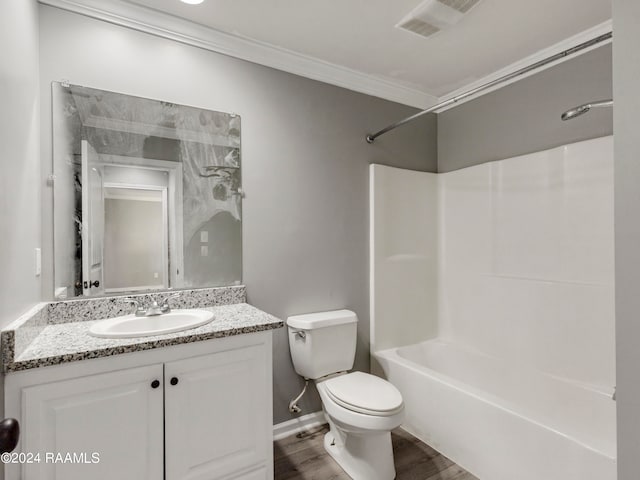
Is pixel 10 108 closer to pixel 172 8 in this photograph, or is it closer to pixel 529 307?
pixel 172 8

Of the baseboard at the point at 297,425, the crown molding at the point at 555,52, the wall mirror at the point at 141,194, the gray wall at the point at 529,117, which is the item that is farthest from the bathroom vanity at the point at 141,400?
the crown molding at the point at 555,52

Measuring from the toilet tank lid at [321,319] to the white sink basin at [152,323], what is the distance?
620 mm

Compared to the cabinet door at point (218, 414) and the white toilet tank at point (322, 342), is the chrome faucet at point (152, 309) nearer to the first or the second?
the cabinet door at point (218, 414)

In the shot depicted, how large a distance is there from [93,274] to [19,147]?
0.67 metres

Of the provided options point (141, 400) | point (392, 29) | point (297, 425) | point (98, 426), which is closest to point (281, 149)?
point (392, 29)

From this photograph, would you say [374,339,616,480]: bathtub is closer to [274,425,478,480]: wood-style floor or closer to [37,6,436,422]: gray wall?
[274,425,478,480]: wood-style floor

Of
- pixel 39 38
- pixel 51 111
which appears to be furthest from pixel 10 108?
pixel 39 38

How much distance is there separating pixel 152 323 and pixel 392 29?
2061 millimetres

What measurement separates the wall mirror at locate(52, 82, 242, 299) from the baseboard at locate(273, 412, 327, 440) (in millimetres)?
1014

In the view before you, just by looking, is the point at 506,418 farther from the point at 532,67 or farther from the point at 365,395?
the point at 532,67

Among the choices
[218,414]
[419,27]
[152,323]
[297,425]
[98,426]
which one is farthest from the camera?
[297,425]

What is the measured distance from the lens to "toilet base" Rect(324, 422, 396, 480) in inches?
71.2

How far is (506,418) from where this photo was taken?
1.74m

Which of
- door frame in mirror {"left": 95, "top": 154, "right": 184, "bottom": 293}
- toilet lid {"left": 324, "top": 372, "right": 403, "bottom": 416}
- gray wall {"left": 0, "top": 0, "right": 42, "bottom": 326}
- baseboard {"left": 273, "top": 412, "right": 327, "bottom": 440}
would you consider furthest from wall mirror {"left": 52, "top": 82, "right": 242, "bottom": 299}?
baseboard {"left": 273, "top": 412, "right": 327, "bottom": 440}
